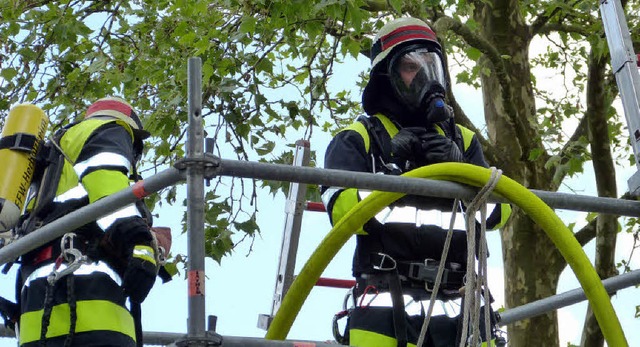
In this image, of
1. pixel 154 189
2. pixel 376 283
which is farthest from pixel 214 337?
pixel 376 283

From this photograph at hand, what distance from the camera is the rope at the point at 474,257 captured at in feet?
11.8

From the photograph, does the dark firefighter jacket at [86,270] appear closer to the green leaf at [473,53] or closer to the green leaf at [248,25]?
the green leaf at [248,25]

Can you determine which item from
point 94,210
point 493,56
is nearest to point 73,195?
point 94,210

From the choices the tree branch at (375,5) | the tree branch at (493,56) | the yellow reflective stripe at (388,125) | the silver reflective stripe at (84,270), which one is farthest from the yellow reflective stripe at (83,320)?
the tree branch at (375,5)

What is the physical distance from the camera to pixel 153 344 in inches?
191

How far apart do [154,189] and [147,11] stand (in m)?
6.97

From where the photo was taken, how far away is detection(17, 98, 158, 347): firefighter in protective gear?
4.02m

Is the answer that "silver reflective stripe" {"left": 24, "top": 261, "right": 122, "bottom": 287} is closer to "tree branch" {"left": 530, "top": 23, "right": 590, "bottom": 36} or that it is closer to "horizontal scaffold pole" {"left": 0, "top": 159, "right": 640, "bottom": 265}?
"horizontal scaffold pole" {"left": 0, "top": 159, "right": 640, "bottom": 265}

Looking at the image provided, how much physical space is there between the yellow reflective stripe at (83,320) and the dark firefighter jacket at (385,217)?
3.07ft

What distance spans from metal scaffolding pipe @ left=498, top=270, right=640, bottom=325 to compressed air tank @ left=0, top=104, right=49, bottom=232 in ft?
7.09

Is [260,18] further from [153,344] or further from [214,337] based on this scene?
→ [214,337]

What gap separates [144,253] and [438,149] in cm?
125

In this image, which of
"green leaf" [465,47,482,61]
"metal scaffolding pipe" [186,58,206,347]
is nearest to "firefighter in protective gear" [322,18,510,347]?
"metal scaffolding pipe" [186,58,206,347]

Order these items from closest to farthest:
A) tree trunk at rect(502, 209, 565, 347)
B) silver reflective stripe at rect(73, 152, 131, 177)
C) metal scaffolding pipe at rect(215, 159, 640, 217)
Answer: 1. metal scaffolding pipe at rect(215, 159, 640, 217)
2. silver reflective stripe at rect(73, 152, 131, 177)
3. tree trunk at rect(502, 209, 565, 347)
